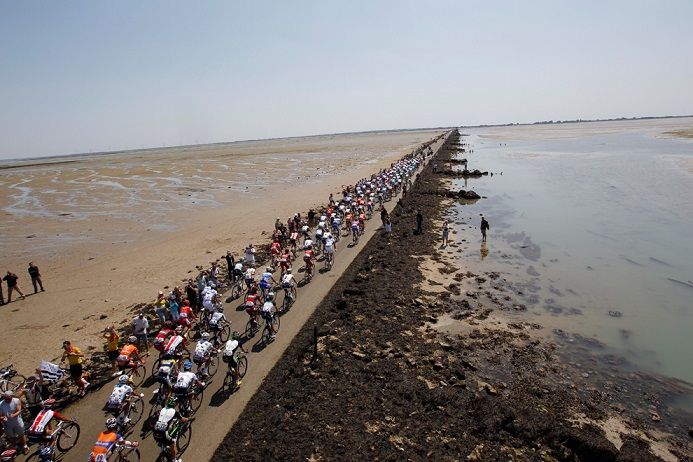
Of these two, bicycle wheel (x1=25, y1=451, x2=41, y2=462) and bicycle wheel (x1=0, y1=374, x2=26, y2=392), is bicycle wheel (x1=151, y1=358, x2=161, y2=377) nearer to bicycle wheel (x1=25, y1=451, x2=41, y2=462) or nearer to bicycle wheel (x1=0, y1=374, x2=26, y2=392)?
bicycle wheel (x1=25, y1=451, x2=41, y2=462)

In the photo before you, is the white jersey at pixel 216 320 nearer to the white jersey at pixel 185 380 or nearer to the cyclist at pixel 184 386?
the cyclist at pixel 184 386

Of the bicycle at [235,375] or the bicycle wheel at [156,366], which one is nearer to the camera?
the bicycle at [235,375]

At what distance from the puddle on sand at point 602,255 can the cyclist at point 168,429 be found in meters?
14.8

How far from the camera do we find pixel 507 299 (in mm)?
20656

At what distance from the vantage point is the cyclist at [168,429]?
29.8ft

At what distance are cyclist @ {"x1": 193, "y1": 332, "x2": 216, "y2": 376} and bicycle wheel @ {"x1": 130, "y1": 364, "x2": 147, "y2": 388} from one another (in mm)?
2396

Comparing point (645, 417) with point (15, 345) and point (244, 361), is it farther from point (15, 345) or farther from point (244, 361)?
point (15, 345)

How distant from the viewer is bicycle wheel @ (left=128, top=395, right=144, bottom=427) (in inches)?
444

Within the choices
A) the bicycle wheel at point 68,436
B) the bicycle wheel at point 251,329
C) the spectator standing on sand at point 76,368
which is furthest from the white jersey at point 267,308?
the bicycle wheel at point 68,436

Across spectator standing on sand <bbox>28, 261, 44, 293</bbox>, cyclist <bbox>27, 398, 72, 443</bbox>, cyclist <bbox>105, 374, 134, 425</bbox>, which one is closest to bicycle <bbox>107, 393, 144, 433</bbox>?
cyclist <bbox>105, 374, 134, 425</bbox>

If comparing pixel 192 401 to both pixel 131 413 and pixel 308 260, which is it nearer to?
pixel 131 413

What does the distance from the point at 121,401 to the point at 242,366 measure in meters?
3.61

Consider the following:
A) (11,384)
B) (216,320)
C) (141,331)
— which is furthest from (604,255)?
(11,384)

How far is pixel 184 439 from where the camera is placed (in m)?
10.4
